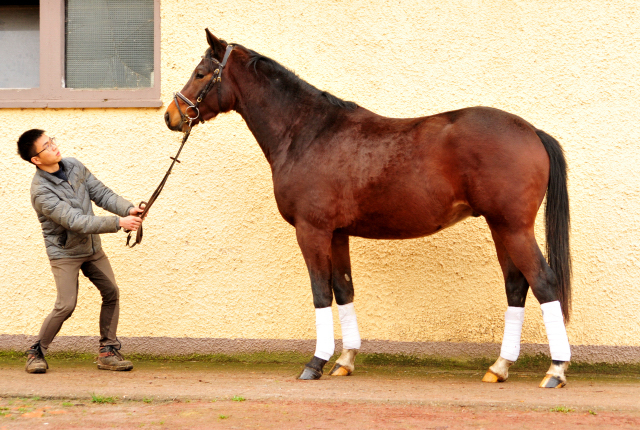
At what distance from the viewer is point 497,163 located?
3791 mm

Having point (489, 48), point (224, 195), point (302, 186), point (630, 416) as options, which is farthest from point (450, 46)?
point (630, 416)

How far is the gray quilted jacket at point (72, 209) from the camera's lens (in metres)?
4.08

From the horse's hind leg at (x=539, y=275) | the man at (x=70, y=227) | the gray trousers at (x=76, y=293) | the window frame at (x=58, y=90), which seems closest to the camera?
the horse's hind leg at (x=539, y=275)

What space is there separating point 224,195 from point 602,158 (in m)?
3.07

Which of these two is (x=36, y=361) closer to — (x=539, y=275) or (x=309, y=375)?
(x=309, y=375)

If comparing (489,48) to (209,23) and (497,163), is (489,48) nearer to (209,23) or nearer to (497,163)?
(497,163)

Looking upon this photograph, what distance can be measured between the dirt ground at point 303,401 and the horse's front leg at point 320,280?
170 mm

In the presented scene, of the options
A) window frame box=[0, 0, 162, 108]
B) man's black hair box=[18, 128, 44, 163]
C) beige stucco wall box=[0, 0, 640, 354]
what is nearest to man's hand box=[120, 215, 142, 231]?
man's black hair box=[18, 128, 44, 163]

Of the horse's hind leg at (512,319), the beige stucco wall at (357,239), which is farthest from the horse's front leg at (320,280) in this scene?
the horse's hind leg at (512,319)

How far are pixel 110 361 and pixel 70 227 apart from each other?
1134 millimetres

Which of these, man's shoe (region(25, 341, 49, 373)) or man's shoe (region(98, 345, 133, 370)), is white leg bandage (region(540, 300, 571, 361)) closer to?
man's shoe (region(98, 345, 133, 370))

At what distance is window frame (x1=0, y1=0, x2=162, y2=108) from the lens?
508cm

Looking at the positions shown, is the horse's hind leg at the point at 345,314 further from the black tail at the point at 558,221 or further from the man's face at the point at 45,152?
the man's face at the point at 45,152

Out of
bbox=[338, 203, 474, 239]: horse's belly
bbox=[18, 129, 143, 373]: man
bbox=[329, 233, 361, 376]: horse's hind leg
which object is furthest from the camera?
bbox=[329, 233, 361, 376]: horse's hind leg
